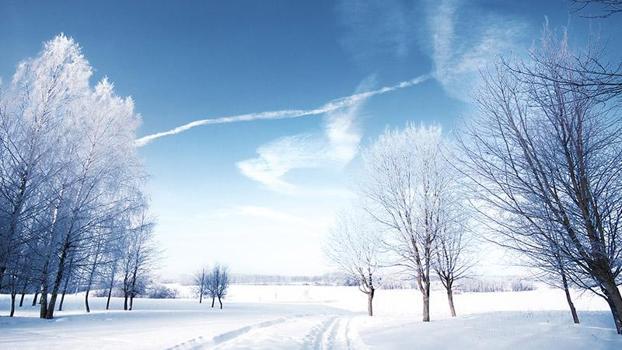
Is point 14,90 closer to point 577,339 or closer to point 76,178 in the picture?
point 76,178

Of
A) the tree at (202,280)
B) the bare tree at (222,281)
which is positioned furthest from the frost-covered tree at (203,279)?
the bare tree at (222,281)

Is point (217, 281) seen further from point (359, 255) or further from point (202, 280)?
point (359, 255)

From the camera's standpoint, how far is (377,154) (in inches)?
603

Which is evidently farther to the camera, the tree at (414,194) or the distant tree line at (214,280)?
the distant tree line at (214,280)

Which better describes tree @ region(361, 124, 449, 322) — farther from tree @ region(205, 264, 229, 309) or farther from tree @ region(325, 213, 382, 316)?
tree @ region(205, 264, 229, 309)

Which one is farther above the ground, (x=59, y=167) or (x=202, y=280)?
(x=59, y=167)

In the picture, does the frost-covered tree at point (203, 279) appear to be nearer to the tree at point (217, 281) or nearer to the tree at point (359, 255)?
the tree at point (217, 281)

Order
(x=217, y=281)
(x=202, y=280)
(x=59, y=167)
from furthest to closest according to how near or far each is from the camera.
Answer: (x=202, y=280)
(x=217, y=281)
(x=59, y=167)

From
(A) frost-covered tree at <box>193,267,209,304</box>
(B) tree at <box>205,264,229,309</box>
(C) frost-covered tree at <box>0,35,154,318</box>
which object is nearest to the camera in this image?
(C) frost-covered tree at <box>0,35,154,318</box>

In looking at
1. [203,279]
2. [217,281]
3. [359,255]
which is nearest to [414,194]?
[359,255]

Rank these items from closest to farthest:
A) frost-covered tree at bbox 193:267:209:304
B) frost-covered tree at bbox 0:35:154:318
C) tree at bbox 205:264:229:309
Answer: frost-covered tree at bbox 0:35:154:318 → tree at bbox 205:264:229:309 → frost-covered tree at bbox 193:267:209:304

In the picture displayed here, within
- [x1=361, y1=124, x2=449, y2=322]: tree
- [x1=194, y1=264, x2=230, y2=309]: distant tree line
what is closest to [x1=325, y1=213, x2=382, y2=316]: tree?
[x1=361, y1=124, x2=449, y2=322]: tree

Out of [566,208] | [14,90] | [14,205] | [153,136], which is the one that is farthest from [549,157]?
[153,136]

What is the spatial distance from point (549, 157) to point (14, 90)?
15666mm
